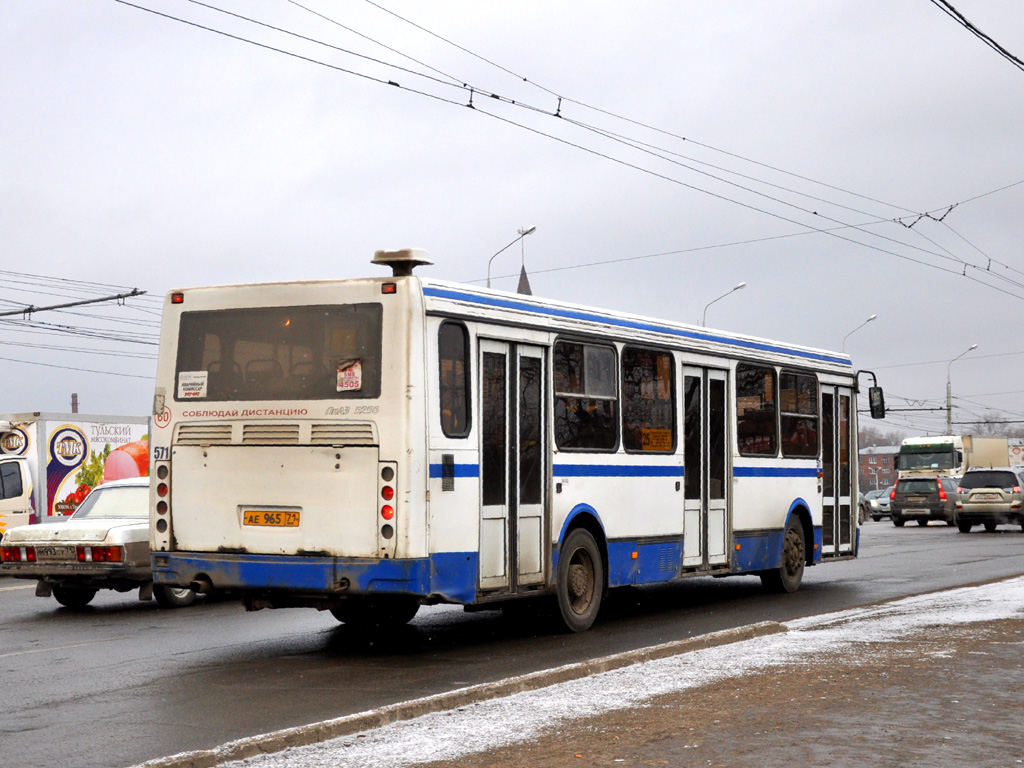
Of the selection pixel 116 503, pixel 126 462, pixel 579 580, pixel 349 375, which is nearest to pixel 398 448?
pixel 349 375

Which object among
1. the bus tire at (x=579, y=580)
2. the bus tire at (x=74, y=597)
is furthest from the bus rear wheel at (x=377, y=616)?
the bus tire at (x=74, y=597)

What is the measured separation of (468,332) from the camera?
10891 mm

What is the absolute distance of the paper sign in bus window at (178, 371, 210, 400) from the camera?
1098 cm

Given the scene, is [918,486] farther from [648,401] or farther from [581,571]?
[581,571]

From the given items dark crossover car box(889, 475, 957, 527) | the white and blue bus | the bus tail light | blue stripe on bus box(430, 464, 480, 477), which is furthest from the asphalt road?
dark crossover car box(889, 475, 957, 527)

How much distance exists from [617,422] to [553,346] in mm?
1310

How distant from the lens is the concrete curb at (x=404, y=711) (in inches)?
254

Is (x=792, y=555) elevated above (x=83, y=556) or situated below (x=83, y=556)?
below

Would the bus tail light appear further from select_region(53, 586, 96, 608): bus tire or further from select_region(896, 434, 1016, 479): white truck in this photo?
select_region(896, 434, 1016, 479): white truck

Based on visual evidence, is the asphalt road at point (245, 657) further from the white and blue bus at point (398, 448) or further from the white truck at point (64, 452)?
the white truck at point (64, 452)

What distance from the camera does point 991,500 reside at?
124 ft

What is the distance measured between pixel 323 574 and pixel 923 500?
3680 cm

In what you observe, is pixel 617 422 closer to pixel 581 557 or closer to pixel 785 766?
pixel 581 557

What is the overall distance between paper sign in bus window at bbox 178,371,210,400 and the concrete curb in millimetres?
4006
